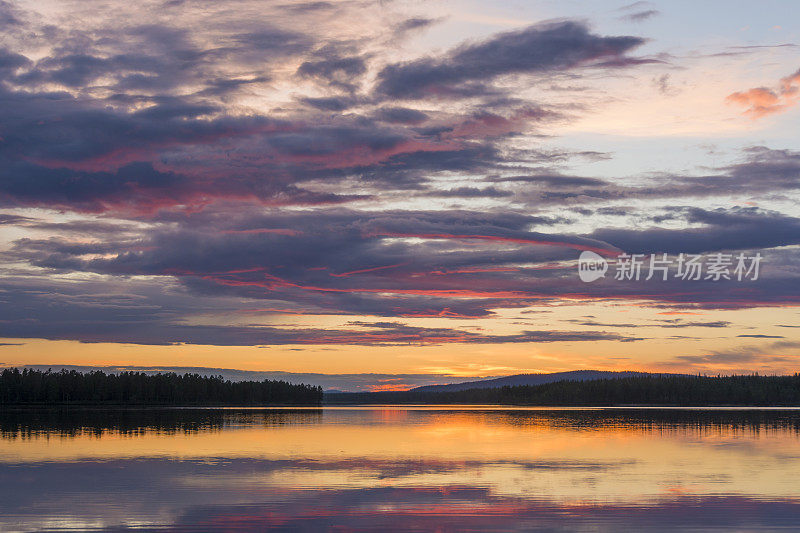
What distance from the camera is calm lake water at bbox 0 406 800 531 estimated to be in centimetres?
3041

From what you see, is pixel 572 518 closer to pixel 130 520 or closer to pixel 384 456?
pixel 130 520

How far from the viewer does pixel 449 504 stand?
1348 inches

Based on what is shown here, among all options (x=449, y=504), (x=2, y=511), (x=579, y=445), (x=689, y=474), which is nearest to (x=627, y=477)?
(x=689, y=474)

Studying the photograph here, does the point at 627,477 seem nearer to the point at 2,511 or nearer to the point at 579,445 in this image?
the point at 579,445

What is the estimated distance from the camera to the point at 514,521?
30.2 metres

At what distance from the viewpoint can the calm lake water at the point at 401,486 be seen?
1197 inches

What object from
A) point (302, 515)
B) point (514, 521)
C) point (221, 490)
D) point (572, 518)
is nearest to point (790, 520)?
point (572, 518)

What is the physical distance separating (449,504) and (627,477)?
13439 millimetres

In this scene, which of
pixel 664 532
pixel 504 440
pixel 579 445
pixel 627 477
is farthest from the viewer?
pixel 504 440

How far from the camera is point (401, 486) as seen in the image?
4009 centimetres

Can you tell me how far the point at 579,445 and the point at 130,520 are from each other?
43430mm

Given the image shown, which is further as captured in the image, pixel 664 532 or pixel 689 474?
pixel 689 474

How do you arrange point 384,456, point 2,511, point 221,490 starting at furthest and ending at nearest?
point 384,456 < point 221,490 < point 2,511

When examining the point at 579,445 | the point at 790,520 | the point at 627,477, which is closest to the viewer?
the point at 790,520
